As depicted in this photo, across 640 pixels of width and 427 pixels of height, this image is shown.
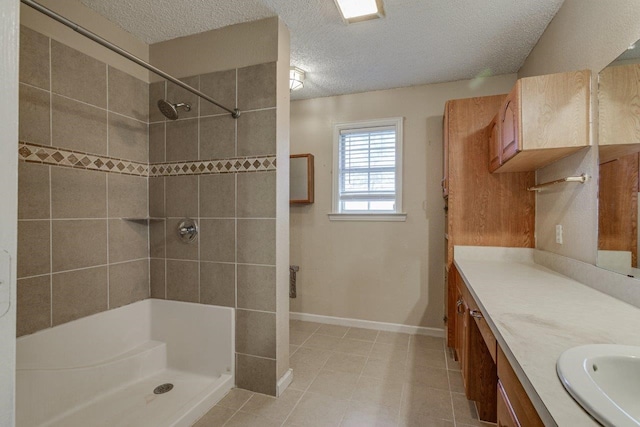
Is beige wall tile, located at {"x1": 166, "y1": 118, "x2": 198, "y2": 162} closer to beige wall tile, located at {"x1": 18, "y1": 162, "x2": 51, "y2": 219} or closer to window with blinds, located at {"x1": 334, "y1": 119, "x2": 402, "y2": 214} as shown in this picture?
beige wall tile, located at {"x1": 18, "y1": 162, "x2": 51, "y2": 219}

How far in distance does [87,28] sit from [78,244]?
4.41 ft

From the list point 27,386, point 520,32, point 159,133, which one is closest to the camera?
point 27,386

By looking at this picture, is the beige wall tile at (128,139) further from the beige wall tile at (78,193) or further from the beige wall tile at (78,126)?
the beige wall tile at (78,193)

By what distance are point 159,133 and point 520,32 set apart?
8.84ft

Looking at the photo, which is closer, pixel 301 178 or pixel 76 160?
pixel 76 160

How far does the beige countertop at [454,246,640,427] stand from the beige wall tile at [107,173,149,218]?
7.31 ft

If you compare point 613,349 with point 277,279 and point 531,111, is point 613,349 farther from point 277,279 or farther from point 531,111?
point 277,279

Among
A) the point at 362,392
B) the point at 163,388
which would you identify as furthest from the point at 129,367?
the point at 362,392

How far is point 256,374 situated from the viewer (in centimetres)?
186

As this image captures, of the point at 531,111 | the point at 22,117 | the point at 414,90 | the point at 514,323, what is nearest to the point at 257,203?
the point at 22,117

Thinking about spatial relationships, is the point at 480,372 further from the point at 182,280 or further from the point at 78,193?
the point at 78,193

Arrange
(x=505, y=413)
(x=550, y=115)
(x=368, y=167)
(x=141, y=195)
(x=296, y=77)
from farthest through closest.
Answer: (x=368, y=167) → (x=296, y=77) → (x=141, y=195) → (x=550, y=115) → (x=505, y=413)

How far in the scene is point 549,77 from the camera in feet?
4.91

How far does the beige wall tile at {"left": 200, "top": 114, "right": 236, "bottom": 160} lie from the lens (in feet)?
6.29
